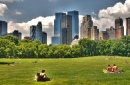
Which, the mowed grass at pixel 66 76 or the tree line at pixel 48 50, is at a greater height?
the tree line at pixel 48 50

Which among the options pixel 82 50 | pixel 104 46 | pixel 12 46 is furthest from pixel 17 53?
pixel 104 46

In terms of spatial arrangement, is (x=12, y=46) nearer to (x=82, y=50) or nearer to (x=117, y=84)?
(x=82, y=50)

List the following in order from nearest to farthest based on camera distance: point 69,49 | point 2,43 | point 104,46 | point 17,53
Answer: point 2,43 → point 17,53 → point 69,49 → point 104,46

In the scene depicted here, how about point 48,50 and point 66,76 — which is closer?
point 66,76

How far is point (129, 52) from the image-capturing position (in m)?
193

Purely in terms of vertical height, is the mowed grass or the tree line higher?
the tree line

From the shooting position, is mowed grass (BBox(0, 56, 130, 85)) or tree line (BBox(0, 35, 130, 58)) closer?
mowed grass (BBox(0, 56, 130, 85))

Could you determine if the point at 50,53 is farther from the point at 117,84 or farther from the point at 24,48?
the point at 117,84

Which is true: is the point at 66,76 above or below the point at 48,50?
below

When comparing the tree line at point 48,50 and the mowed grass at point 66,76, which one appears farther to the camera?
the tree line at point 48,50

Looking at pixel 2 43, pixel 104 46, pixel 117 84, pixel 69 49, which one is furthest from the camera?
pixel 104 46

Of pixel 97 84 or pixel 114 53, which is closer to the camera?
pixel 97 84

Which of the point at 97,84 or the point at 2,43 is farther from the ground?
the point at 2,43

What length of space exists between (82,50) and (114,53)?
2111cm
